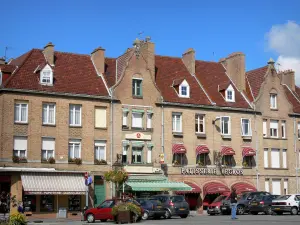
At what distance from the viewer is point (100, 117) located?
49750 millimetres

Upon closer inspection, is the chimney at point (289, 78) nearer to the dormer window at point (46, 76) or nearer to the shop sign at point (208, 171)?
the shop sign at point (208, 171)

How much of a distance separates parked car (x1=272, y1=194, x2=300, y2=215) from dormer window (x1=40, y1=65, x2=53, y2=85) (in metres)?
20.9

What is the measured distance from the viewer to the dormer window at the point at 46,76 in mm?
48188

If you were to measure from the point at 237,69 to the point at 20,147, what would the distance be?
24.3 m

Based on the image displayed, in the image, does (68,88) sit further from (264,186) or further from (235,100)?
(264,186)

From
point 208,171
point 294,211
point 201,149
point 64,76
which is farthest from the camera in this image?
point 208,171

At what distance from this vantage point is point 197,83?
5684 centimetres

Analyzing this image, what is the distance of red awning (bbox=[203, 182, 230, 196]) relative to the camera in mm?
52469

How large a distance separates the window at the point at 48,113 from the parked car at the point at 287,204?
1915 centimetres

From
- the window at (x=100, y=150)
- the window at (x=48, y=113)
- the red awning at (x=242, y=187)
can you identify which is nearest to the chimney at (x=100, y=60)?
the window at (x=48, y=113)

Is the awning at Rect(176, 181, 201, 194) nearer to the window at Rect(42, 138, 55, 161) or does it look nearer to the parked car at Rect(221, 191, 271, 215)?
the parked car at Rect(221, 191, 271, 215)

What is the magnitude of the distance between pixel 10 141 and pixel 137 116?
11.6 metres

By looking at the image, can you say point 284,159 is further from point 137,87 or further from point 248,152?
point 137,87

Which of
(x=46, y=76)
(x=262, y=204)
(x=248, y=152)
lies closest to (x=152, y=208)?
(x=262, y=204)
